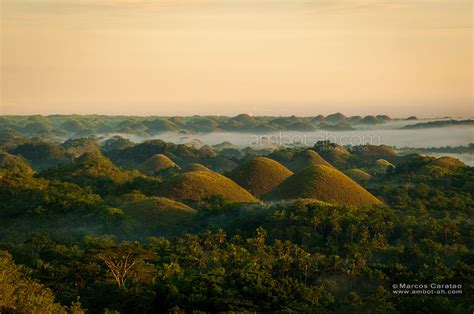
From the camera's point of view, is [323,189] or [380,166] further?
[380,166]

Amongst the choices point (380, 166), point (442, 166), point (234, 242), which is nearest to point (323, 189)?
point (234, 242)

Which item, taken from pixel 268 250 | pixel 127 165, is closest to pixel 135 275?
pixel 268 250

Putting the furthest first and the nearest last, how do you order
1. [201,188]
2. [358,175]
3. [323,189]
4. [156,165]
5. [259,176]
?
[156,165]
[358,175]
[259,176]
[201,188]
[323,189]

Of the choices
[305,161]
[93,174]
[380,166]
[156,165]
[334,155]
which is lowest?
[380,166]

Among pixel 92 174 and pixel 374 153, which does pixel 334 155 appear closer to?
pixel 374 153

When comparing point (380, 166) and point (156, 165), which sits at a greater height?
point (156, 165)

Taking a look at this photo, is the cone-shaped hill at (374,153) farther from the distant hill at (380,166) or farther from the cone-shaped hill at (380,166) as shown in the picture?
the cone-shaped hill at (380,166)
